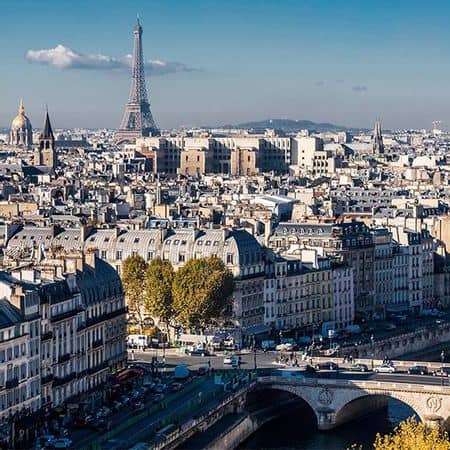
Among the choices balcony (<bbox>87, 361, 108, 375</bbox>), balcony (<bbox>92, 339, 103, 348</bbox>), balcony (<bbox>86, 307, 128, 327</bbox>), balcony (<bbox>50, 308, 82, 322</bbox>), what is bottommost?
balcony (<bbox>87, 361, 108, 375</bbox>)

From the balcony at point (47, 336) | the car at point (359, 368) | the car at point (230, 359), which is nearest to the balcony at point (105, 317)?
the balcony at point (47, 336)

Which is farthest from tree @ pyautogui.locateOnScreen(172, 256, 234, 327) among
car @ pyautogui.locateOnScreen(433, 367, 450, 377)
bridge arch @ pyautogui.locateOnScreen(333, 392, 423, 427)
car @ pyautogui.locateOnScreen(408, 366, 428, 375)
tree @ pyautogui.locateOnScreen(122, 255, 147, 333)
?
car @ pyautogui.locateOnScreen(433, 367, 450, 377)

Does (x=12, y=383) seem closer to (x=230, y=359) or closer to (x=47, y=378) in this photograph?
(x=47, y=378)

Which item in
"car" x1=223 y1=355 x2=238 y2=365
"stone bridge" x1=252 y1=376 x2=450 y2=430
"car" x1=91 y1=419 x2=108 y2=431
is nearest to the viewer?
"car" x1=91 y1=419 x2=108 y2=431

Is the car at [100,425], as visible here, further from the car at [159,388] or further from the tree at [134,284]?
the tree at [134,284]

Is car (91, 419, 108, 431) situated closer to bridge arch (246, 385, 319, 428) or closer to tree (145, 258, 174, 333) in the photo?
bridge arch (246, 385, 319, 428)

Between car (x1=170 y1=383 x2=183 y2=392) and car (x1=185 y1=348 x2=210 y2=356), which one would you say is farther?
car (x1=185 y1=348 x2=210 y2=356)

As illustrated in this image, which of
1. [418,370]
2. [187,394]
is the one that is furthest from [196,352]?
[187,394]
